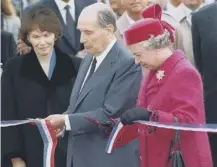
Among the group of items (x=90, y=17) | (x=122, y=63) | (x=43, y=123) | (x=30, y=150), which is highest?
(x=90, y=17)

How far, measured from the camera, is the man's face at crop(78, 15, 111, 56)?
528 centimetres

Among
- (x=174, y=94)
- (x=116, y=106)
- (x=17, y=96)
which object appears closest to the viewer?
(x=174, y=94)

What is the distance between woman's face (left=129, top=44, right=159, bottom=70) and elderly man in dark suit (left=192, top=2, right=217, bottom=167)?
1.95m

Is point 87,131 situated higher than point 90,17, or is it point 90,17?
point 90,17

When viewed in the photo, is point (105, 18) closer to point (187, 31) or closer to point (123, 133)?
point (123, 133)

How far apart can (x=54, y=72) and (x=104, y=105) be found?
3.09ft

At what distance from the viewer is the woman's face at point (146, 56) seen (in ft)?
15.6

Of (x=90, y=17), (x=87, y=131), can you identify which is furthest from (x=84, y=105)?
(x=90, y=17)

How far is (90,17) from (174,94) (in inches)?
38.5

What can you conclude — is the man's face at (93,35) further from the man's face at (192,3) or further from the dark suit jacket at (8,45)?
the dark suit jacket at (8,45)

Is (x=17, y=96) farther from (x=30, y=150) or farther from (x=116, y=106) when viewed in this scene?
(x=116, y=106)

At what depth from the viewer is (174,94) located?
4.65 metres

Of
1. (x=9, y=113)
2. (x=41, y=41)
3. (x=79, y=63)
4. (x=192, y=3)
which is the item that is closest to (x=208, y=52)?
(x=192, y=3)

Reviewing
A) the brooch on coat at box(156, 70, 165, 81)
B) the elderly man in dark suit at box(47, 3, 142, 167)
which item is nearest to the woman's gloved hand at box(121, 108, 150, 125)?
the brooch on coat at box(156, 70, 165, 81)
